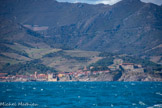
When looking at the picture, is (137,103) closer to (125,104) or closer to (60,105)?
(125,104)

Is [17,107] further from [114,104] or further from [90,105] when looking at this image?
[114,104]

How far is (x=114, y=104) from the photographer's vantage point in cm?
9912

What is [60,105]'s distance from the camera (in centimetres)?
9669

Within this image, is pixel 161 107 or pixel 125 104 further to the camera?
pixel 125 104

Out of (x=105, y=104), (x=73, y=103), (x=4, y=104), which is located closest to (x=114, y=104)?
(x=105, y=104)

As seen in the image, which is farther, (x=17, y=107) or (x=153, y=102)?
(x=153, y=102)

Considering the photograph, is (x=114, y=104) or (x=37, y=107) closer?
(x=37, y=107)

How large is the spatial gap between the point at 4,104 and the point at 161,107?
38063 mm

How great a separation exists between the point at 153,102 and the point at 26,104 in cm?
3319

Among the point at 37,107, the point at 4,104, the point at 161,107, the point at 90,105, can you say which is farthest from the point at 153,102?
the point at 4,104

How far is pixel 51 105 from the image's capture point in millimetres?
96562

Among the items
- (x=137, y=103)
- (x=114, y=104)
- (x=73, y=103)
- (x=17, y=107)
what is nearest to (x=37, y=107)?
(x=17, y=107)

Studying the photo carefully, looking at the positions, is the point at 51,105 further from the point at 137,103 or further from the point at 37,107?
the point at 137,103

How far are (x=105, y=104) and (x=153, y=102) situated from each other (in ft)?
43.2
